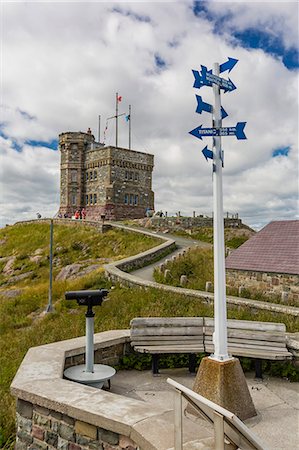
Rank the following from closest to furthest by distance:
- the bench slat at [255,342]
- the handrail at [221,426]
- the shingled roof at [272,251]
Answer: the handrail at [221,426] → the bench slat at [255,342] → the shingled roof at [272,251]

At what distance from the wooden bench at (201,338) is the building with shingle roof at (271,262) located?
281 inches

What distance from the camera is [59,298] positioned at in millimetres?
16953

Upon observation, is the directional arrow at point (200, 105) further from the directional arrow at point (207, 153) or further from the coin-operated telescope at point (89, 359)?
the coin-operated telescope at point (89, 359)

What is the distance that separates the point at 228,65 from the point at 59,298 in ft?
45.3

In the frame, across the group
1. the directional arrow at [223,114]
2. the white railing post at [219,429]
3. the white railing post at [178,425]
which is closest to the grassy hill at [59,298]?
the white railing post at [178,425]

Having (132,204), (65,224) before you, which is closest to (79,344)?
(65,224)

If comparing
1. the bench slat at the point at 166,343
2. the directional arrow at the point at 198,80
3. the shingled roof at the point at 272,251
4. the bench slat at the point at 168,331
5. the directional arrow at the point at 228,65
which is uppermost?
the directional arrow at the point at 228,65

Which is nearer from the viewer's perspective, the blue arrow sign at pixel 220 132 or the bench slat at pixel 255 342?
the blue arrow sign at pixel 220 132

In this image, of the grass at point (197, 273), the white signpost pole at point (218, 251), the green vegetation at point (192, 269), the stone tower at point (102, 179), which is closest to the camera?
the white signpost pole at point (218, 251)

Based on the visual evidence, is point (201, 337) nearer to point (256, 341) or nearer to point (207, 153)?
point (256, 341)

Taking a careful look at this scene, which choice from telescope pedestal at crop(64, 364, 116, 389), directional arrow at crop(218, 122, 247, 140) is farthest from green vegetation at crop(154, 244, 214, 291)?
directional arrow at crop(218, 122, 247, 140)

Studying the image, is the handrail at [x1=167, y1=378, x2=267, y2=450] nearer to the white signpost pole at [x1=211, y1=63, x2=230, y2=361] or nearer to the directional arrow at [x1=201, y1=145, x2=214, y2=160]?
the white signpost pole at [x1=211, y1=63, x2=230, y2=361]

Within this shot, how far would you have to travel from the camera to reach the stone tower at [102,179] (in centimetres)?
4506

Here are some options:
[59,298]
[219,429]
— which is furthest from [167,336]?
[59,298]
